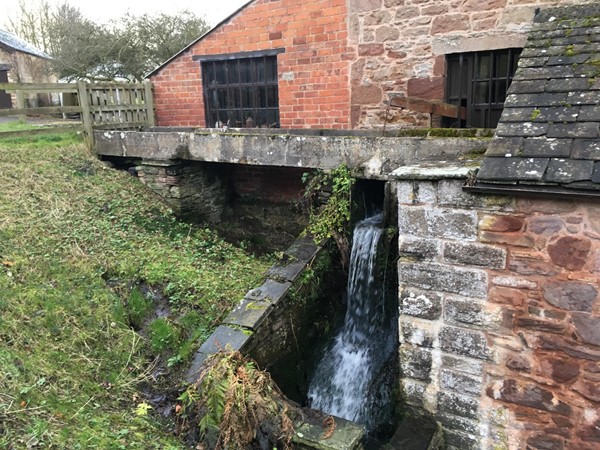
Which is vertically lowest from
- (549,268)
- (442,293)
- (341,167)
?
(442,293)

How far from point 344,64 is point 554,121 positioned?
5496mm

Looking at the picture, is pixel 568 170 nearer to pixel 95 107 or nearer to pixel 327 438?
pixel 327 438

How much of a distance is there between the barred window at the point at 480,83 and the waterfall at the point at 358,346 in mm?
2945

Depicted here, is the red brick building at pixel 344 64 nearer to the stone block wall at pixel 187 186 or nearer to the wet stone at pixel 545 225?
the stone block wall at pixel 187 186

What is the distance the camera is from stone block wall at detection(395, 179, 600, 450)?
333 cm

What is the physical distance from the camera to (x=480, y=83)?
7359 millimetres

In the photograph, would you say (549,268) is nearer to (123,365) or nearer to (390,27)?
(123,365)

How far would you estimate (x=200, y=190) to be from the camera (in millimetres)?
8164

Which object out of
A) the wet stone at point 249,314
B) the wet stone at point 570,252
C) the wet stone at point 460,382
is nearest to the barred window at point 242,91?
the wet stone at point 249,314

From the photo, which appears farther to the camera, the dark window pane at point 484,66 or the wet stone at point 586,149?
the dark window pane at point 484,66

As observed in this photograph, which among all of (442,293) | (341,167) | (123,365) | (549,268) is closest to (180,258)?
(123,365)

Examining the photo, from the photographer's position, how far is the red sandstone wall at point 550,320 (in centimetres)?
327

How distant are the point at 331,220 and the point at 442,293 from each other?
2.39 meters

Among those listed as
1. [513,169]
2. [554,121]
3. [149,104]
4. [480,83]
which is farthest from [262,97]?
[513,169]
